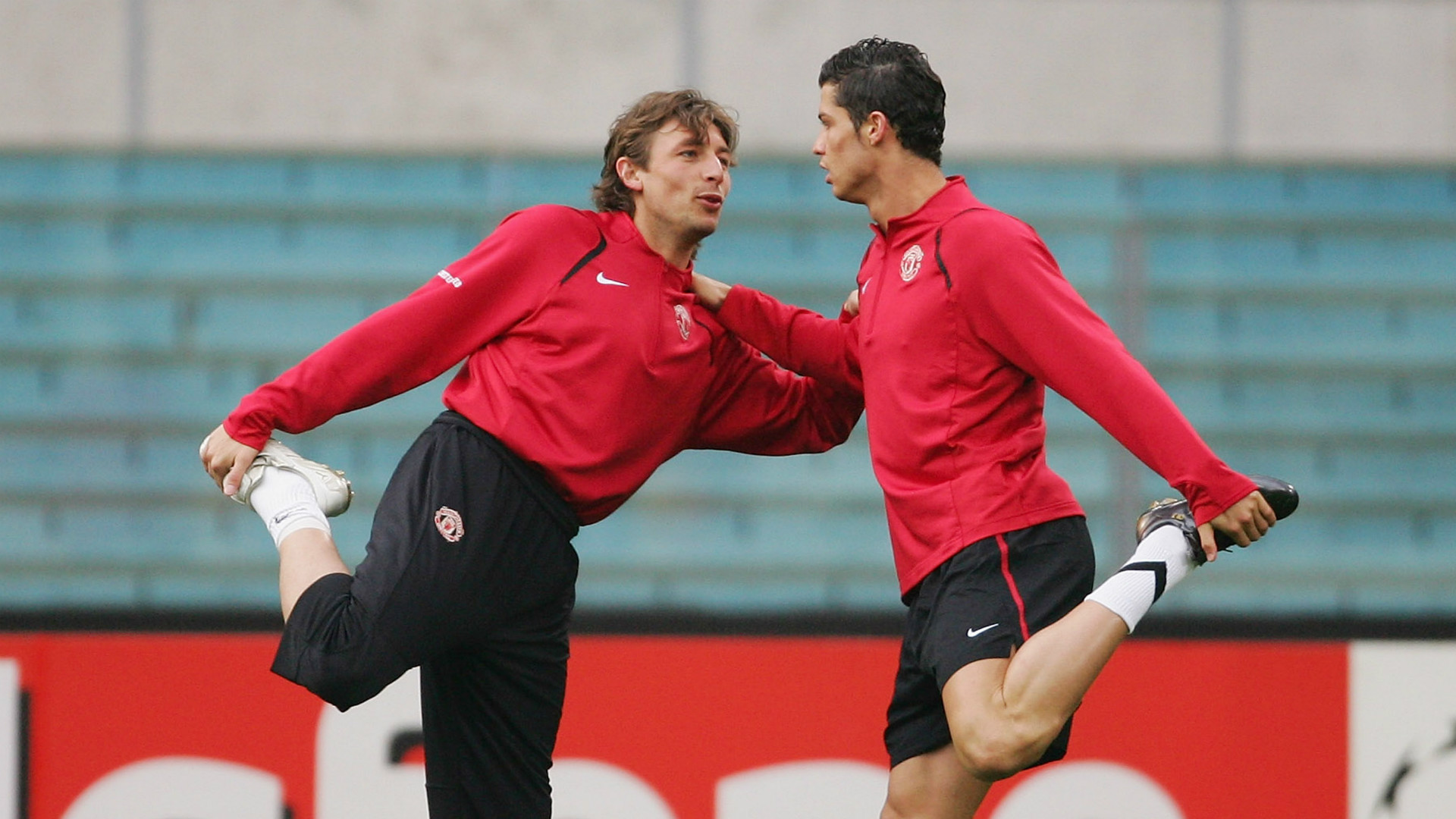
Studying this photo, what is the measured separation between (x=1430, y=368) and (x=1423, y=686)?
103cm

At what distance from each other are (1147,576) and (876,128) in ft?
3.62

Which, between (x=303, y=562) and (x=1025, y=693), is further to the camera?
(x=303, y=562)

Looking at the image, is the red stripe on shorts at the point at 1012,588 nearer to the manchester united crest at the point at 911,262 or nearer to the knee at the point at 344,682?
the manchester united crest at the point at 911,262

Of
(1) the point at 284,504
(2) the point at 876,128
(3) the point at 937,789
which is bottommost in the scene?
(3) the point at 937,789

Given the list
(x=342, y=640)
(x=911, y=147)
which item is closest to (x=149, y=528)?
(x=342, y=640)

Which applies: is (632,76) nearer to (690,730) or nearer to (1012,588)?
(690,730)

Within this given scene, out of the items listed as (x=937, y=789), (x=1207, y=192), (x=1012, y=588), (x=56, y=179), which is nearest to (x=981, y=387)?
(x=1012, y=588)

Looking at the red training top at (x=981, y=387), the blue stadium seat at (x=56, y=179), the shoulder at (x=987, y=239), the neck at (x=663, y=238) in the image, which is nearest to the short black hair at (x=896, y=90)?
the red training top at (x=981, y=387)

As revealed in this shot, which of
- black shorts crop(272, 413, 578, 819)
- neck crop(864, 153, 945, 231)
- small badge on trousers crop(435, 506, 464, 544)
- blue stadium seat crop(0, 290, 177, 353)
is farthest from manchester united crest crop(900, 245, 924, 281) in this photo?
blue stadium seat crop(0, 290, 177, 353)

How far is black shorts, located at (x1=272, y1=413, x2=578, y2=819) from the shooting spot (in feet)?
10.9

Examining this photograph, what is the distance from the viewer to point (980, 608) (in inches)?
123

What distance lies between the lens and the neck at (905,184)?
338cm

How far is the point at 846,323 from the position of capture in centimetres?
375

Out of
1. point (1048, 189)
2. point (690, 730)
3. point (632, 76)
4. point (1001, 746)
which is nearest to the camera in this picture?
point (1001, 746)
